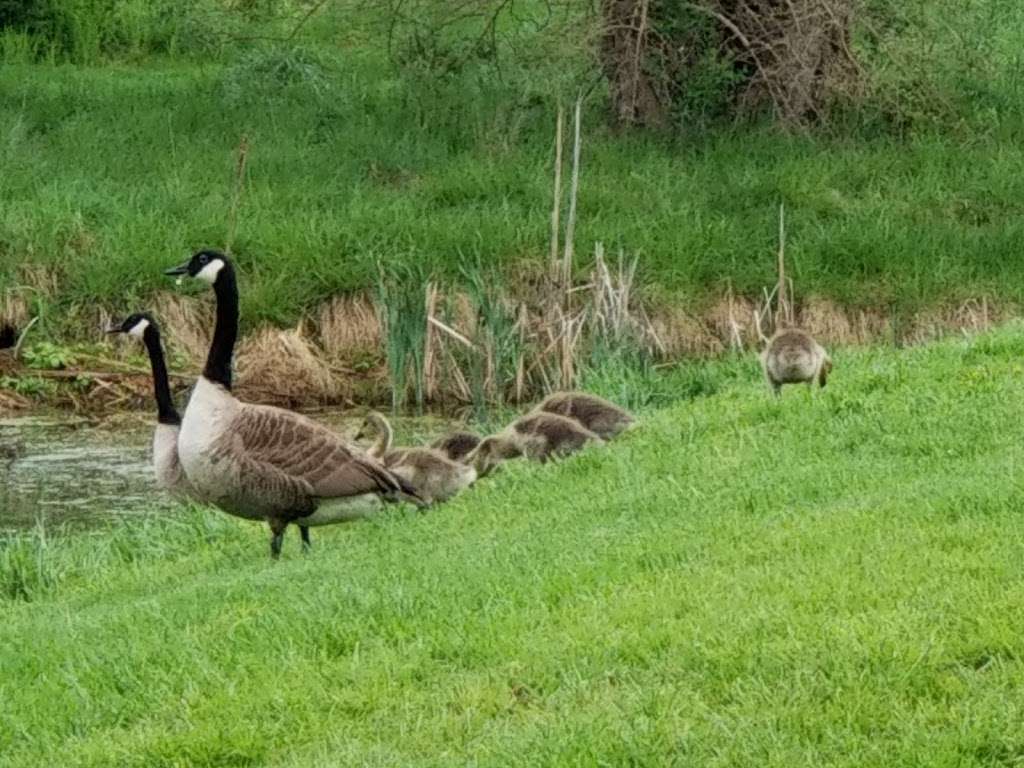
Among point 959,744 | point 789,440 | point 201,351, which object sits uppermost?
point 959,744

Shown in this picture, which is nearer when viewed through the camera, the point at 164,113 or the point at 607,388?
the point at 607,388

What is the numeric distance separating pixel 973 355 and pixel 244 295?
31.1 feet

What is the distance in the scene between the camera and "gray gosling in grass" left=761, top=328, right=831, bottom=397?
14000mm

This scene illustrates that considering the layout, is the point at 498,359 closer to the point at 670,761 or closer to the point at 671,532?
the point at 671,532

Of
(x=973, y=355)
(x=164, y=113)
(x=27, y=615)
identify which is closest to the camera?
(x=27, y=615)


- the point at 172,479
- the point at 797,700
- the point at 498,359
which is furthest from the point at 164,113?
the point at 797,700

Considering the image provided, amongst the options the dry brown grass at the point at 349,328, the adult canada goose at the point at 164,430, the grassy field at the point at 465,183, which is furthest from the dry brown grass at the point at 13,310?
the adult canada goose at the point at 164,430

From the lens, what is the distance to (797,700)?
7238mm

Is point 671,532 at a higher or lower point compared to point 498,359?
higher

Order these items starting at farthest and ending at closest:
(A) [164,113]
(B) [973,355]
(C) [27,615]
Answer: (A) [164,113], (B) [973,355], (C) [27,615]

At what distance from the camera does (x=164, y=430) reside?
1445 cm

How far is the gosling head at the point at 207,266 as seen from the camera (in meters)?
13.0

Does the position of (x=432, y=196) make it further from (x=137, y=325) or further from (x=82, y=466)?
(x=137, y=325)

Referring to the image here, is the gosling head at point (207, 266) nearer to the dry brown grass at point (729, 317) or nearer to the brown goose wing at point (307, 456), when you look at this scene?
the brown goose wing at point (307, 456)
